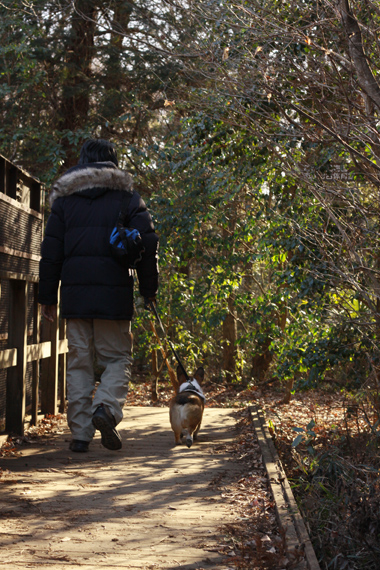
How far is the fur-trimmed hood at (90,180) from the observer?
4.89 meters

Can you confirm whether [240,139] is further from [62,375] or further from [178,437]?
[178,437]

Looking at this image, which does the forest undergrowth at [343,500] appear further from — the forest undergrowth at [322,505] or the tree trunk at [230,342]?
the tree trunk at [230,342]

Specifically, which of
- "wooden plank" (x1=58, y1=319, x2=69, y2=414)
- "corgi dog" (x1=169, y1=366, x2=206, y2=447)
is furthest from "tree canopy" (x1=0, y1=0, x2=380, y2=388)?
"wooden plank" (x1=58, y1=319, x2=69, y2=414)

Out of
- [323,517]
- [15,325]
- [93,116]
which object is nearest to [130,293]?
[15,325]

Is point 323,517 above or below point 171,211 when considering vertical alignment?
below

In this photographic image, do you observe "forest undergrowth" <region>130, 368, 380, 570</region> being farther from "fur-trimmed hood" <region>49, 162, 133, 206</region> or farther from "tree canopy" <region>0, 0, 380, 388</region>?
"fur-trimmed hood" <region>49, 162, 133, 206</region>

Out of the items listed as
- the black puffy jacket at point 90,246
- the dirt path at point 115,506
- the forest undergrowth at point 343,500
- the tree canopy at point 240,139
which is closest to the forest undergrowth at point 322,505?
the forest undergrowth at point 343,500

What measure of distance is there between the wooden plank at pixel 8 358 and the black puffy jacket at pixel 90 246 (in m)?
0.50

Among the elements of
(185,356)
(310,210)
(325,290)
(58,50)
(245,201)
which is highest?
(58,50)

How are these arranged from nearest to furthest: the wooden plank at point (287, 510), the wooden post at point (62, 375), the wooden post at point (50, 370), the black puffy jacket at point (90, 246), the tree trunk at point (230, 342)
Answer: the wooden plank at point (287, 510) → the black puffy jacket at point (90, 246) → the wooden post at point (50, 370) → the wooden post at point (62, 375) → the tree trunk at point (230, 342)

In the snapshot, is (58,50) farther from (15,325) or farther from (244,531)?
(244,531)

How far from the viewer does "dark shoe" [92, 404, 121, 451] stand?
4543mm

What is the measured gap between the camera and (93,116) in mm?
12766

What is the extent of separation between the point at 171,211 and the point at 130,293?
14.1 ft
